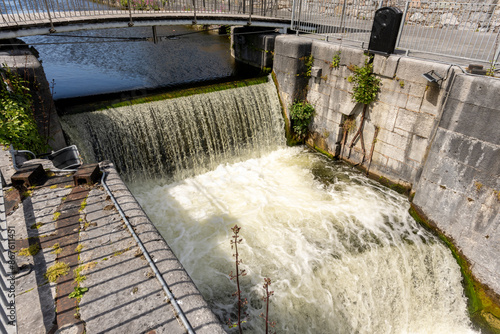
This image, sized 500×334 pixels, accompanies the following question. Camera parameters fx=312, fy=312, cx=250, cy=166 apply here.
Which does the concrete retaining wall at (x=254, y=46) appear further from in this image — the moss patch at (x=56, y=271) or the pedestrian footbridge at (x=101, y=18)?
the moss patch at (x=56, y=271)

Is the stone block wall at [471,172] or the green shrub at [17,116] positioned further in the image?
the stone block wall at [471,172]

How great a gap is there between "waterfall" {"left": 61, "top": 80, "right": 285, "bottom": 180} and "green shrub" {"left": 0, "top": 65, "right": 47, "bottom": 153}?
124 centimetres

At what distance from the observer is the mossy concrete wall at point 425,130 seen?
6.71 metres

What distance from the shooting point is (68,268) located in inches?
149

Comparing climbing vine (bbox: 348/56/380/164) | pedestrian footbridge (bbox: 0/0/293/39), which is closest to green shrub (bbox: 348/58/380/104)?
climbing vine (bbox: 348/56/380/164)

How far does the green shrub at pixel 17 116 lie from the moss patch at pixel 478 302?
32.2 feet

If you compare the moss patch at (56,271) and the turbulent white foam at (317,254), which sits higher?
the moss patch at (56,271)

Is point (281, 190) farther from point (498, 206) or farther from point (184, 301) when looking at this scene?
point (184, 301)

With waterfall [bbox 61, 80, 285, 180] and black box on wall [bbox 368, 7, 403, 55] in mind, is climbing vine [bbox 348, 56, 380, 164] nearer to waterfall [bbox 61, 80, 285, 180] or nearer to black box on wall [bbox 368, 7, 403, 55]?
black box on wall [bbox 368, 7, 403, 55]

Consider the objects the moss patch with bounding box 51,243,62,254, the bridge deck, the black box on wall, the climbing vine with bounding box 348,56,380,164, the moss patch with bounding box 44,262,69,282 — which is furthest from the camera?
the climbing vine with bounding box 348,56,380,164

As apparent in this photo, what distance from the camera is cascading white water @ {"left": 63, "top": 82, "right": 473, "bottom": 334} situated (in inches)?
250

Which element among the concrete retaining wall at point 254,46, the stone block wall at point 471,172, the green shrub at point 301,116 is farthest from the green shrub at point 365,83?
the concrete retaining wall at point 254,46

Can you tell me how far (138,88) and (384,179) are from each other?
8997 millimetres

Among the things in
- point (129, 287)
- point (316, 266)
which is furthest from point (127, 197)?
point (316, 266)
